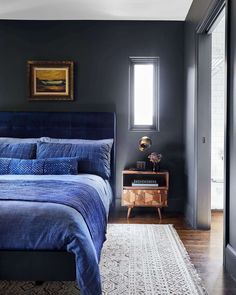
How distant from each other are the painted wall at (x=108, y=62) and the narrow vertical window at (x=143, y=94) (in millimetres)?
99

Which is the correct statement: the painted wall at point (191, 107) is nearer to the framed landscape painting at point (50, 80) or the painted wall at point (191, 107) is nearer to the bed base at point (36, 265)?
the framed landscape painting at point (50, 80)

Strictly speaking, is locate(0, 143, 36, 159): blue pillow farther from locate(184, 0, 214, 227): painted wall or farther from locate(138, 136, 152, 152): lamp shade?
locate(184, 0, 214, 227): painted wall

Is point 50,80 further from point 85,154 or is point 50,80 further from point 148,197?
point 148,197

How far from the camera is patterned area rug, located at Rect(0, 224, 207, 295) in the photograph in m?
2.45

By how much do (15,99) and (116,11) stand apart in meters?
1.87

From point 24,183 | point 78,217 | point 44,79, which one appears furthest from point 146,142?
point 78,217

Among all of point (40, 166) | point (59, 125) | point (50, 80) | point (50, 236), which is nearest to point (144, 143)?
point (59, 125)

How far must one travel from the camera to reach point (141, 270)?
2811 millimetres

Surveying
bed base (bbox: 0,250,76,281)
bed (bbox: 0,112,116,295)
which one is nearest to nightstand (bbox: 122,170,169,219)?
bed (bbox: 0,112,116,295)

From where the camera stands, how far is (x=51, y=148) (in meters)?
4.41

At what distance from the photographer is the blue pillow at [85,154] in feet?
14.2

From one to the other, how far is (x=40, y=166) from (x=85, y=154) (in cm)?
58

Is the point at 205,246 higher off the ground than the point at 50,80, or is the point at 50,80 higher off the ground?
the point at 50,80

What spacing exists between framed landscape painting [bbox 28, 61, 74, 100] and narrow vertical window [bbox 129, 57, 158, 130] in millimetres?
892
